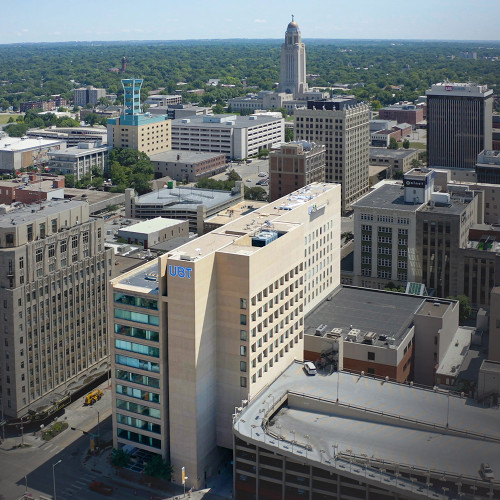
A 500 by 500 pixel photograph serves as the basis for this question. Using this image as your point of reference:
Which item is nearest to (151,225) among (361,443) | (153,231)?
(153,231)

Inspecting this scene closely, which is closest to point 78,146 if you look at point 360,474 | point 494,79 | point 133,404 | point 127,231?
point 127,231

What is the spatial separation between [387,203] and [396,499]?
126 feet

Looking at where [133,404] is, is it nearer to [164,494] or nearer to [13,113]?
[164,494]

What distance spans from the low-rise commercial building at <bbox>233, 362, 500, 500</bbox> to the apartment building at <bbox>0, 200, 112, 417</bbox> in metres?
14.0

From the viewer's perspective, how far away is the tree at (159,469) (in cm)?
3881

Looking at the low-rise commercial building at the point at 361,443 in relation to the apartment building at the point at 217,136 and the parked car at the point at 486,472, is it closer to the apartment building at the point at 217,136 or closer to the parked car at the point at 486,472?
the parked car at the point at 486,472

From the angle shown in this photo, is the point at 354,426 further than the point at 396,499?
Yes

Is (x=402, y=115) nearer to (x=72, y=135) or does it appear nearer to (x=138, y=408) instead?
(x=72, y=135)

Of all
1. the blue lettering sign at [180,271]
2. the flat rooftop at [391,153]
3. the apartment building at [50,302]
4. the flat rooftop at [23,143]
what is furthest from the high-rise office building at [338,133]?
the blue lettering sign at [180,271]

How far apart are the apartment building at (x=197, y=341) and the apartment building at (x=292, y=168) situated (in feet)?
129

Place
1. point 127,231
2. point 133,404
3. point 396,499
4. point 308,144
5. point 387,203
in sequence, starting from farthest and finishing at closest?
point 308,144
point 127,231
point 387,203
point 133,404
point 396,499

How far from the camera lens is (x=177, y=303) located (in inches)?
1489

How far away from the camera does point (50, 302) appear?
153ft

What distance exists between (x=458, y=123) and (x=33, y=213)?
68152mm
